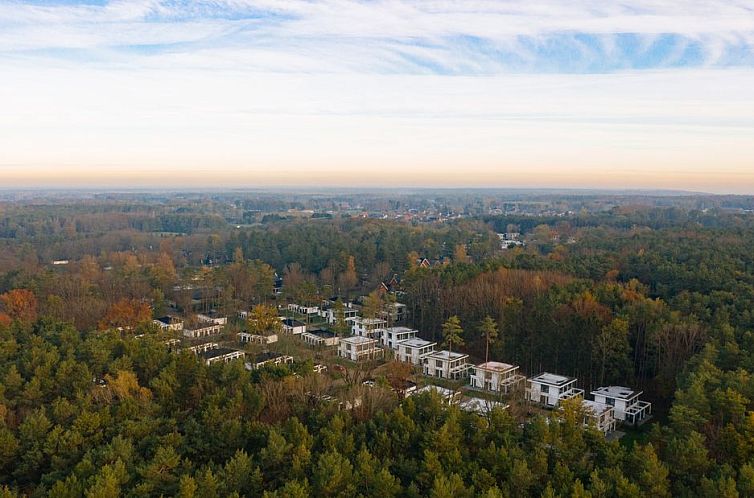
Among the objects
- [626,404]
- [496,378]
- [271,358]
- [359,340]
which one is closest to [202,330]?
[271,358]

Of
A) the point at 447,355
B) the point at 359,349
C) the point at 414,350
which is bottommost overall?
the point at 359,349

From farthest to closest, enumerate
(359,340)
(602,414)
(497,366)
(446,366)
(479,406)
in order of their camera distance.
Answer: (359,340)
(446,366)
(497,366)
(602,414)
(479,406)

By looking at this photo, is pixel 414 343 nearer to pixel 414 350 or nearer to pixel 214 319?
pixel 414 350

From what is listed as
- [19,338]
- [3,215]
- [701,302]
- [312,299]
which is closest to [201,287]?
[312,299]

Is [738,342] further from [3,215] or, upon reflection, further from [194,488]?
[3,215]

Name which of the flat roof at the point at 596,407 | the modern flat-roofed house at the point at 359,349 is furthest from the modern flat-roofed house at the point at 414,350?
the flat roof at the point at 596,407

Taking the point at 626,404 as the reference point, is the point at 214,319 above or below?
above

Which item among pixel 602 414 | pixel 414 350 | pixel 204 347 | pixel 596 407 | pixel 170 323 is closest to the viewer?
pixel 602 414

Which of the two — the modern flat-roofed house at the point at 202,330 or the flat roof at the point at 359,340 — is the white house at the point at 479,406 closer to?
the flat roof at the point at 359,340
